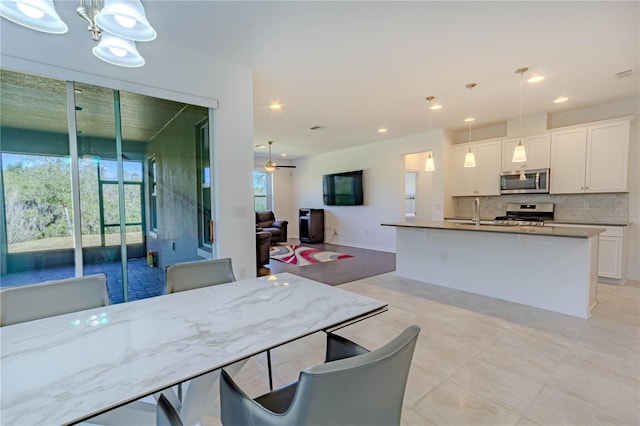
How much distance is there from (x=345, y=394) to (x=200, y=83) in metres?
3.04

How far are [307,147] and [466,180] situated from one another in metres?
3.97

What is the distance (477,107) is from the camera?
14.9 ft

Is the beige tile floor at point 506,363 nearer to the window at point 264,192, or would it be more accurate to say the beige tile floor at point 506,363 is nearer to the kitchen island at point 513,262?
the kitchen island at point 513,262

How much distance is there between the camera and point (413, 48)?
2787mm

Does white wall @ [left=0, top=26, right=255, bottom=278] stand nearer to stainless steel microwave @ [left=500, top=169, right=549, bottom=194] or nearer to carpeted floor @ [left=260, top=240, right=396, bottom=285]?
carpeted floor @ [left=260, top=240, right=396, bottom=285]

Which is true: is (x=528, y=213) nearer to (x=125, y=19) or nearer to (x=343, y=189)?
(x=343, y=189)

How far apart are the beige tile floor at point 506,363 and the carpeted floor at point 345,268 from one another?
1368 mm

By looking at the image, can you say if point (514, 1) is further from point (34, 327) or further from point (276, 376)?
point (34, 327)

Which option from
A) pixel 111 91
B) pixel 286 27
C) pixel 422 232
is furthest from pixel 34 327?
pixel 422 232

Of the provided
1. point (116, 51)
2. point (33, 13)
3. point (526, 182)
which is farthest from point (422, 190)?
point (33, 13)

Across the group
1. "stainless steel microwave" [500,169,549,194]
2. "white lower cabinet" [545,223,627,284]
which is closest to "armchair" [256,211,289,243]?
"stainless steel microwave" [500,169,549,194]

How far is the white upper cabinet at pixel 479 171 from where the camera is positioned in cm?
538

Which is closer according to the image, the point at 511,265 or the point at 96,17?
the point at 96,17

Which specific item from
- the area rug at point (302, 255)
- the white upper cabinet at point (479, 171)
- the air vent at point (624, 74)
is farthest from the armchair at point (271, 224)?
the air vent at point (624, 74)
